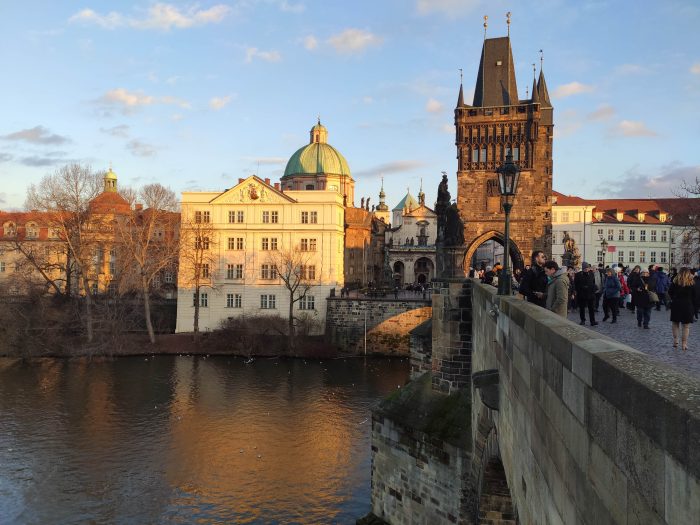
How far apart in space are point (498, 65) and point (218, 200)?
82.6ft

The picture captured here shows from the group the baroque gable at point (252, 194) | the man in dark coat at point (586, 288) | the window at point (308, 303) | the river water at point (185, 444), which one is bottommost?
the river water at point (185, 444)

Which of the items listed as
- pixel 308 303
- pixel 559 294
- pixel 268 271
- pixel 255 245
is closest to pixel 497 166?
pixel 308 303

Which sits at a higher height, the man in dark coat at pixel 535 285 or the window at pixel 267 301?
the man in dark coat at pixel 535 285

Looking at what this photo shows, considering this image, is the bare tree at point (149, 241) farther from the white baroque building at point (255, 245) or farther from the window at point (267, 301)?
the window at point (267, 301)

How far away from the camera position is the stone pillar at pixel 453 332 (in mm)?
13461

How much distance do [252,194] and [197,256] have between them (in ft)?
22.6

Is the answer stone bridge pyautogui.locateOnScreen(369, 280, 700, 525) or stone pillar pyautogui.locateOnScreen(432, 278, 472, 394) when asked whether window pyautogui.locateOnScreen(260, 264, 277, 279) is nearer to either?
stone pillar pyautogui.locateOnScreen(432, 278, 472, 394)

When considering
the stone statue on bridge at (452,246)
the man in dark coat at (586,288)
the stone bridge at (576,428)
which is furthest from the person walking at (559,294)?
the stone statue on bridge at (452,246)

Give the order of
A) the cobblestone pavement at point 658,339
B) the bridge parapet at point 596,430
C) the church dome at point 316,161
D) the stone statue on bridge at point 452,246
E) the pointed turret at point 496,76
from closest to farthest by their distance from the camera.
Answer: the bridge parapet at point 596,430
the cobblestone pavement at point 658,339
the stone statue on bridge at point 452,246
the pointed turret at point 496,76
the church dome at point 316,161

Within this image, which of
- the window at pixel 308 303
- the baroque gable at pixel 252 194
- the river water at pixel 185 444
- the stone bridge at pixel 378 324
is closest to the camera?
the river water at pixel 185 444

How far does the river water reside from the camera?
55.6ft

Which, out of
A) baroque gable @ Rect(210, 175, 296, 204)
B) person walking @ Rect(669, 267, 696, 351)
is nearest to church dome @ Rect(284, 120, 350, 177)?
baroque gable @ Rect(210, 175, 296, 204)

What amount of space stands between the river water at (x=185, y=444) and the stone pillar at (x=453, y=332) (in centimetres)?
529

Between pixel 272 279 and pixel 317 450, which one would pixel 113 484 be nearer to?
pixel 317 450
